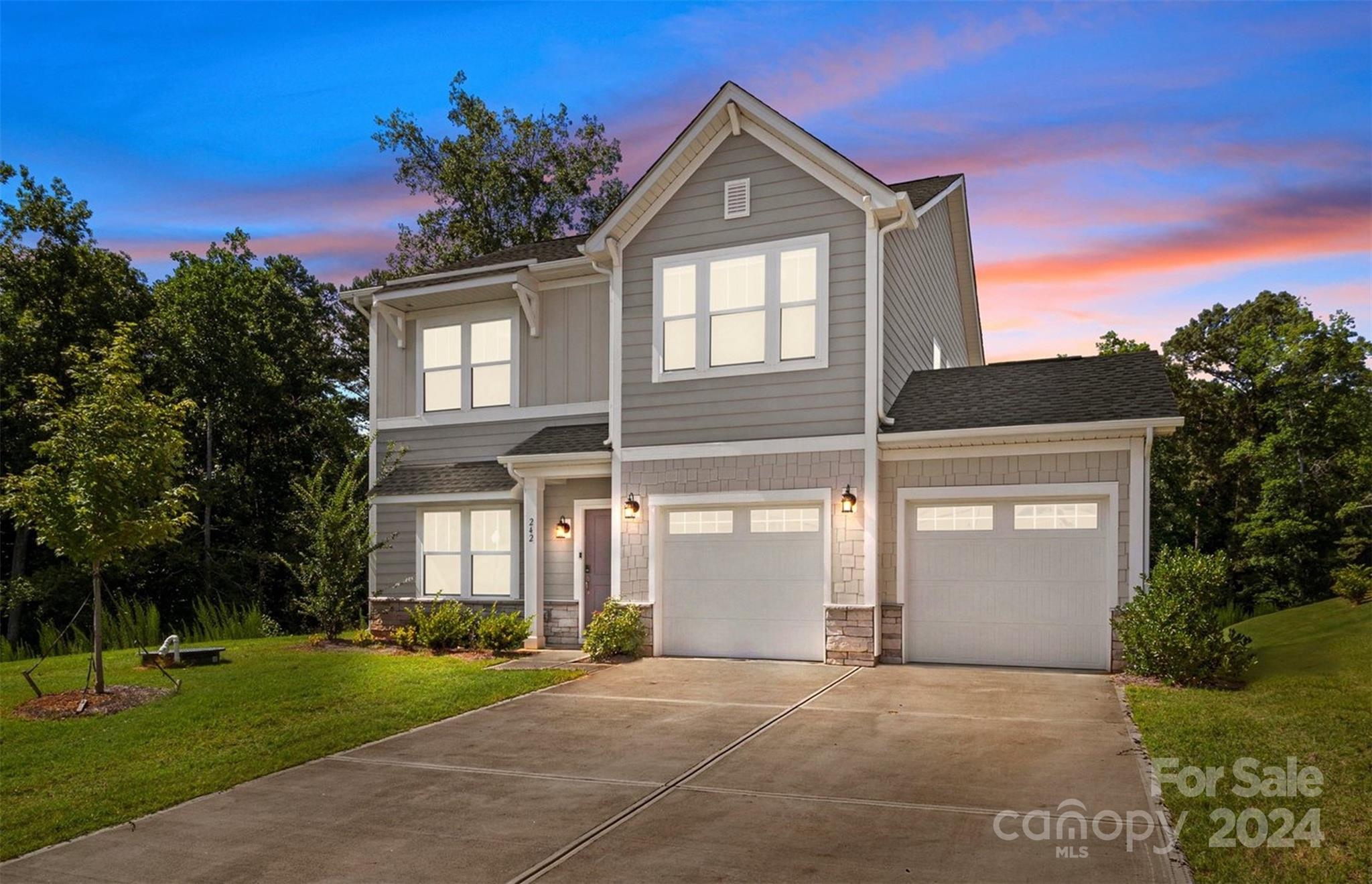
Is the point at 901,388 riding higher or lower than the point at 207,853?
higher

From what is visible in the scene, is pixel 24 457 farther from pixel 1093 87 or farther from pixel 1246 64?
pixel 1246 64

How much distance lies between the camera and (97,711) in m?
9.55

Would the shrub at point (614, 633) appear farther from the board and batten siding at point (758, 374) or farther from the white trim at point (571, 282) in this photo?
the white trim at point (571, 282)

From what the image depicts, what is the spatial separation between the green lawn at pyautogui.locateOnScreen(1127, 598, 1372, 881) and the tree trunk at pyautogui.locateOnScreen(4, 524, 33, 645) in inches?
871

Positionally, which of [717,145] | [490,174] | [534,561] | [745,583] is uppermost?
[490,174]

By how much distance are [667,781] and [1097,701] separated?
504 cm

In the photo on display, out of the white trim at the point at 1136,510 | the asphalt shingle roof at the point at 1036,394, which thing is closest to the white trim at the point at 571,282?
the asphalt shingle roof at the point at 1036,394

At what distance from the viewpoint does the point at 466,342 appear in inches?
640

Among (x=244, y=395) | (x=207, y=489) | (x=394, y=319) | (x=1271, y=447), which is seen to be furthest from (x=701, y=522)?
(x=1271, y=447)

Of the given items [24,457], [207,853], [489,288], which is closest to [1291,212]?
[489,288]

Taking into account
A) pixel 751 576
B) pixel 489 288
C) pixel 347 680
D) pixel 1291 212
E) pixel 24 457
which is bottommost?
pixel 347 680

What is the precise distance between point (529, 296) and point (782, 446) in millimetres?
5243

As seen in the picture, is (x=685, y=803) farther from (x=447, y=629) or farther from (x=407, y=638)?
Result: (x=407, y=638)

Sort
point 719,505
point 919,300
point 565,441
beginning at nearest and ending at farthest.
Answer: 1. point 719,505
2. point 565,441
3. point 919,300
